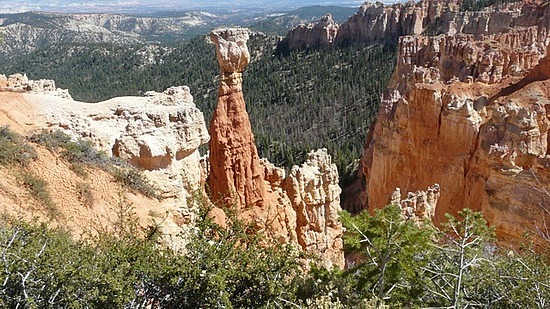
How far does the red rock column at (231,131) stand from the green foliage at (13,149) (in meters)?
6.66

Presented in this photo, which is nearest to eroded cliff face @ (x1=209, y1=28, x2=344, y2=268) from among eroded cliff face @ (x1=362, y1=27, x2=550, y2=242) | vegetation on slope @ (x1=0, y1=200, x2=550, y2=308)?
vegetation on slope @ (x1=0, y1=200, x2=550, y2=308)

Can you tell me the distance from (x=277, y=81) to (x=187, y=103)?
68.8 metres

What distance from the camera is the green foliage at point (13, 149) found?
31.8 ft

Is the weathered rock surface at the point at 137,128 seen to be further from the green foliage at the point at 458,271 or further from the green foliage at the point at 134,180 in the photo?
the green foliage at the point at 458,271

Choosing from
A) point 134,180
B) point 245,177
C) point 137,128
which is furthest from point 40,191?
point 245,177

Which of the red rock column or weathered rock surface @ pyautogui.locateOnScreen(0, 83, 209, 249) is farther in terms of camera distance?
the red rock column

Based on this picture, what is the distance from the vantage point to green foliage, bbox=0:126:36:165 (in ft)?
31.8

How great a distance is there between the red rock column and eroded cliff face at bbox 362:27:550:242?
32.4ft

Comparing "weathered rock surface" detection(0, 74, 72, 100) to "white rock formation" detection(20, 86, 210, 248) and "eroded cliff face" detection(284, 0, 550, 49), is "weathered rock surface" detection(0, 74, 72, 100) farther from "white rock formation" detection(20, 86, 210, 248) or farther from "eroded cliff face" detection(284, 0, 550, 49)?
"eroded cliff face" detection(284, 0, 550, 49)

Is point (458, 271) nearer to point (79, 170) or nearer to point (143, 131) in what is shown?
point (79, 170)

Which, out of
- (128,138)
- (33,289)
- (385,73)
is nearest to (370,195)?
(128,138)

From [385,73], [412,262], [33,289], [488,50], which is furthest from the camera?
[385,73]

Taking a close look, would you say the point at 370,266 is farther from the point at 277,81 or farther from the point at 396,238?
the point at 277,81

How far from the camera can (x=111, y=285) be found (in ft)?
20.9
